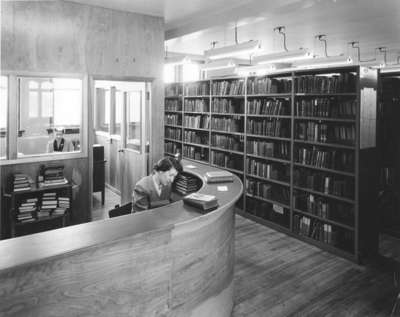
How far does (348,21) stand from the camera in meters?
6.37

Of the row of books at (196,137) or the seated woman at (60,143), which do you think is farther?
the row of books at (196,137)

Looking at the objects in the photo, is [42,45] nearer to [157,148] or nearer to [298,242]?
[157,148]

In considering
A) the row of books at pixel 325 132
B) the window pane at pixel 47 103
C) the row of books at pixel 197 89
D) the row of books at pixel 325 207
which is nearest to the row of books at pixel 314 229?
the row of books at pixel 325 207

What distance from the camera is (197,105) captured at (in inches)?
300

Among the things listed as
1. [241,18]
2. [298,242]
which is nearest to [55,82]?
[241,18]

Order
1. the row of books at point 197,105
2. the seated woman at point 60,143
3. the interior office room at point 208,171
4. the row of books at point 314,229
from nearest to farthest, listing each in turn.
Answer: the interior office room at point 208,171 → the row of books at point 314,229 → the seated woman at point 60,143 → the row of books at point 197,105

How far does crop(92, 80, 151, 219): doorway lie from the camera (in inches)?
240

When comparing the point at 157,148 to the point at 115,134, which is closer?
the point at 157,148

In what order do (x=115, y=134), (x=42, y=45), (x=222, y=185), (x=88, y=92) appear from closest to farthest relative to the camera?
(x=222, y=185), (x=42, y=45), (x=88, y=92), (x=115, y=134)

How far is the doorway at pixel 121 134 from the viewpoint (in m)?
6.10

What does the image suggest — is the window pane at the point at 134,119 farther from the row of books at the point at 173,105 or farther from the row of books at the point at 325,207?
the row of books at the point at 325,207

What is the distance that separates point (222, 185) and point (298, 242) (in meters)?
2.14

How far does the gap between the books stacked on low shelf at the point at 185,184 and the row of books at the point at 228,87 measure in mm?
2482

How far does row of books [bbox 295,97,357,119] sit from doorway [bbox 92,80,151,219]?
2453 millimetres
